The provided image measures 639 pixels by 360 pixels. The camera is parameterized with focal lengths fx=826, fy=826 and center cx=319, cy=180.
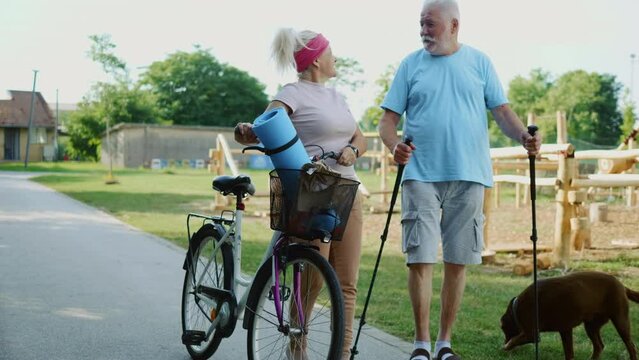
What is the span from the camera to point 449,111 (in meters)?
4.56

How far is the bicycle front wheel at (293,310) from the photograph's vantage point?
4.07m

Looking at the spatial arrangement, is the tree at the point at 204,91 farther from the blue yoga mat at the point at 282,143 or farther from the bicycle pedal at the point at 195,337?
the blue yoga mat at the point at 282,143

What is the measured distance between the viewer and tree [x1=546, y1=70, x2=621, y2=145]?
2992 inches

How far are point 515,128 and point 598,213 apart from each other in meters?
11.6

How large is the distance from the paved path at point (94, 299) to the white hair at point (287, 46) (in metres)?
1.95

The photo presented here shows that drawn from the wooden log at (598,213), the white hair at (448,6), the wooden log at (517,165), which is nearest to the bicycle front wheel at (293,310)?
the white hair at (448,6)

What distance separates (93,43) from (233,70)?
46.9 metres

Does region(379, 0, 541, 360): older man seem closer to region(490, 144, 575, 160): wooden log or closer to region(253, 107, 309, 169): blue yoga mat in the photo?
region(253, 107, 309, 169): blue yoga mat

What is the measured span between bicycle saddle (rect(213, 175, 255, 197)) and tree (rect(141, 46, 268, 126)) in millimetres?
80878

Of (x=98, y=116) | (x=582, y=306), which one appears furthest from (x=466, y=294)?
(x=98, y=116)

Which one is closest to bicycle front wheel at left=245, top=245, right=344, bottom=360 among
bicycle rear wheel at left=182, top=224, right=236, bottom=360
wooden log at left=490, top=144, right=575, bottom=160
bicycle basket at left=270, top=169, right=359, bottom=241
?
bicycle basket at left=270, top=169, right=359, bottom=241

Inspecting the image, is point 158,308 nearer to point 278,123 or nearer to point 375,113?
point 278,123

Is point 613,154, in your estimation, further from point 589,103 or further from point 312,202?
point 589,103

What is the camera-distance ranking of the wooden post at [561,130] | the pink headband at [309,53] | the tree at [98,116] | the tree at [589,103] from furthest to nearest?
the tree at [589,103]
the tree at [98,116]
the wooden post at [561,130]
the pink headband at [309,53]
